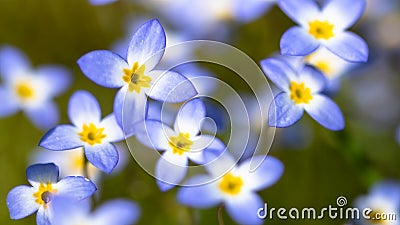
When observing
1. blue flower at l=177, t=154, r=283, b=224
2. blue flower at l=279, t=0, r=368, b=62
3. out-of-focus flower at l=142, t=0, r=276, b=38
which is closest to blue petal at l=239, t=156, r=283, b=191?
blue flower at l=177, t=154, r=283, b=224

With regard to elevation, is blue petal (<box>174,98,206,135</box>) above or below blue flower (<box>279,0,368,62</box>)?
below

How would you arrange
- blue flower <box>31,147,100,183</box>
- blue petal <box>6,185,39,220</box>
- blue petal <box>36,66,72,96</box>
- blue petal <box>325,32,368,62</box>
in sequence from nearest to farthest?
blue petal <box>6,185,39,220</box>
blue petal <box>325,32,368,62</box>
blue flower <box>31,147,100,183</box>
blue petal <box>36,66,72,96</box>

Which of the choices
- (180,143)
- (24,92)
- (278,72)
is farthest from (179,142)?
(24,92)

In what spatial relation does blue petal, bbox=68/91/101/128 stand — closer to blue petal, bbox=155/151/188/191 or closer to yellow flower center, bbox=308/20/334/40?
blue petal, bbox=155/151/188/191

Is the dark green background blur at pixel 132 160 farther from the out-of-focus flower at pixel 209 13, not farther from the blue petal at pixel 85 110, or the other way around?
the blue petal at pixel 85 110

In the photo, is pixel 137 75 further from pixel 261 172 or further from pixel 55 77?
pixel 55 77

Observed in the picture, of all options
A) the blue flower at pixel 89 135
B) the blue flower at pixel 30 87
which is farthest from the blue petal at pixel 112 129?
the blue flower at pixel 30 87

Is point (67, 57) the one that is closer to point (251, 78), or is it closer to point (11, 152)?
point (11, 152)
